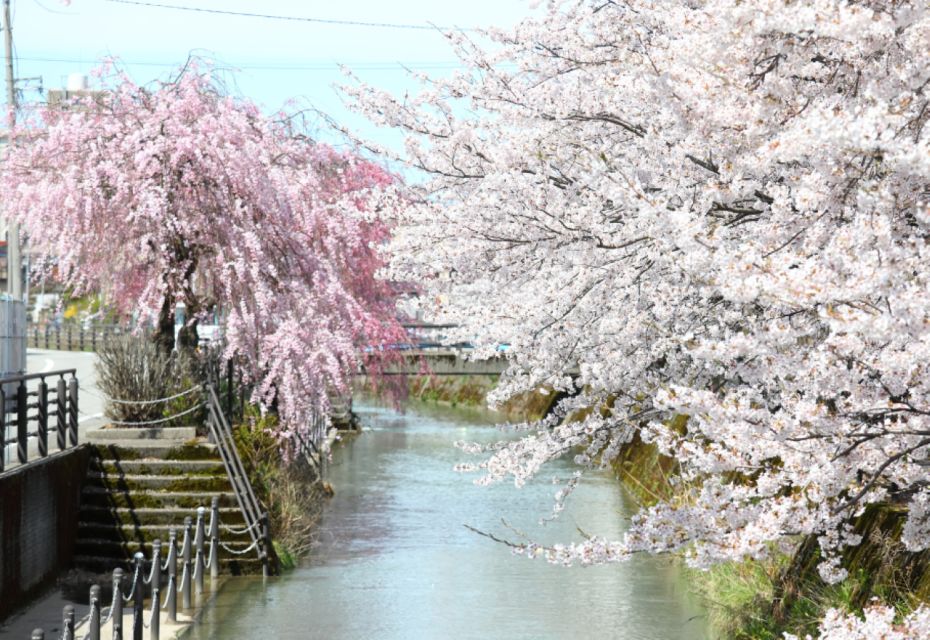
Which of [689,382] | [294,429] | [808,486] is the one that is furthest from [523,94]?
[294,429]

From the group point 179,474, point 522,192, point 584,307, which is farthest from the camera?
point 179,474

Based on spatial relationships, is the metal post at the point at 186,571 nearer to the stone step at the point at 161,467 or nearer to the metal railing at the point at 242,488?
the metal railing at the point at 242,488

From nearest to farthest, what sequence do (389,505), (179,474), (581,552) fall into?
(581,552), (179,474), (389,505)

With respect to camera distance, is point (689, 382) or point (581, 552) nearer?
point (581, 552)

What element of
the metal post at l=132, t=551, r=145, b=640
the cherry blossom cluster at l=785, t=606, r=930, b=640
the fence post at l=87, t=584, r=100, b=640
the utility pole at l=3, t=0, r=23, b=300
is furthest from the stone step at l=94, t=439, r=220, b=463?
the utility pole at l=3, t=0, r=23, b=300

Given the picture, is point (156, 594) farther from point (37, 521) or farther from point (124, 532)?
point (124, 532)

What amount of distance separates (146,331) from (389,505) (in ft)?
23.7

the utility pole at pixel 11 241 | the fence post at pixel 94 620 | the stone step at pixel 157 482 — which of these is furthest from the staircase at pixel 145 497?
the utility pole at pixel 11 241

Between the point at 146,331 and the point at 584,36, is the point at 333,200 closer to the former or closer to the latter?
the point at 146,331

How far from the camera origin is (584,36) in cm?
1202

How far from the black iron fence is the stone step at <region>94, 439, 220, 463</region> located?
1.01 m

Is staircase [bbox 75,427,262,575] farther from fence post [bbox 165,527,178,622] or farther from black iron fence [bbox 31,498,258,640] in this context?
fence post [bbox 165,527,178,622]

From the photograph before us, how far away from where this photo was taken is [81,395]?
34875 millimetres

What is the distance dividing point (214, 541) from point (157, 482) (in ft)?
4.43
